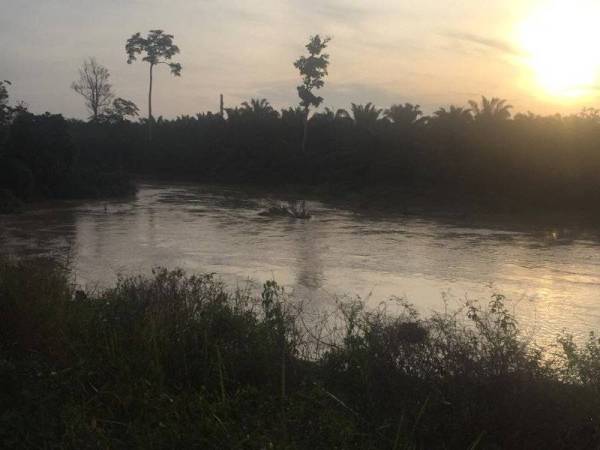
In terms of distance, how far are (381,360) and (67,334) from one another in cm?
273

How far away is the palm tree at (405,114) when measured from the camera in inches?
1639

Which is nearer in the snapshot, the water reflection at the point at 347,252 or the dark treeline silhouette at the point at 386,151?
the water reflection at the point at 347,252

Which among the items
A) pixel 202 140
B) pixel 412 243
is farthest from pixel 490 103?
pixel 202 140

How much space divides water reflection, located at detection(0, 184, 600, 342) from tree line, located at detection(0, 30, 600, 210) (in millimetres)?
4783

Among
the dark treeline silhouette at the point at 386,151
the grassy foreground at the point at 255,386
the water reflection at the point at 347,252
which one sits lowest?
the water reflection at the point at 347,252

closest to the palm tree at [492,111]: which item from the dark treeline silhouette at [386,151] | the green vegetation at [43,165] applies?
the dark treeline silhouette at [386,151]

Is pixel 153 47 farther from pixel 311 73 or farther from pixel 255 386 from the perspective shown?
pixel 255 386

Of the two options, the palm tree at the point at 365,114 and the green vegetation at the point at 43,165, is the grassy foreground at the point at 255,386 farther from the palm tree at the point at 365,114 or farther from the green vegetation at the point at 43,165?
the palm tree at the point at 365,114

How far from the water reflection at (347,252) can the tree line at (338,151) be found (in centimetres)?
478

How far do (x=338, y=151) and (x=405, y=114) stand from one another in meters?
4.78

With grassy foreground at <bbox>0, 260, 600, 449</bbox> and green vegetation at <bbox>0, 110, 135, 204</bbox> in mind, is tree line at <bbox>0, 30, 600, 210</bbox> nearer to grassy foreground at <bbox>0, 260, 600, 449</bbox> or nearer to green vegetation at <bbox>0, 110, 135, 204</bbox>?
green vegetation at <bbox>0, 110, 135, 204</bbox>

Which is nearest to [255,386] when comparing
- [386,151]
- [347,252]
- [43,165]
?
[347,252]

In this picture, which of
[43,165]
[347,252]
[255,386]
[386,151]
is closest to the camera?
[255,386]

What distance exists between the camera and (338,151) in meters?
41.8
